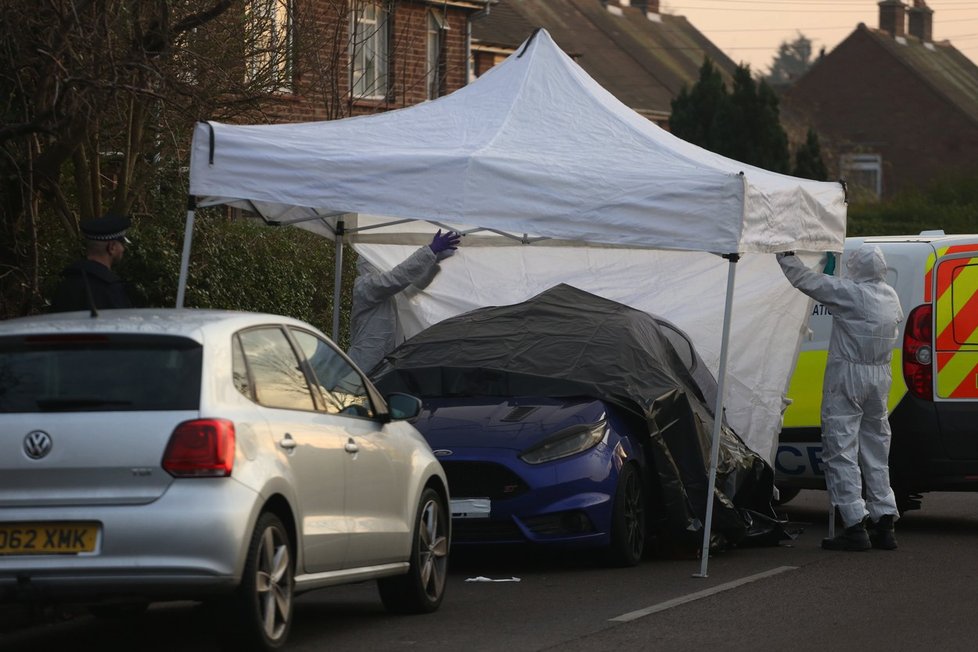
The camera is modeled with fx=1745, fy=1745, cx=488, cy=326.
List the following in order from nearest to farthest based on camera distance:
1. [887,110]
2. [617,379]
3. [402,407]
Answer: [402,407]
[617,379]
[887,110]

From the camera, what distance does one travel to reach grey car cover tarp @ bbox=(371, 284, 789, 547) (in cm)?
1104

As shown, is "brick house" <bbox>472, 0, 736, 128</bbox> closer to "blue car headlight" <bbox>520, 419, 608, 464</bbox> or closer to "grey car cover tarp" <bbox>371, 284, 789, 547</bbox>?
"grey car cover tarp" <bbox>371, 284, 789, 547</bbox>

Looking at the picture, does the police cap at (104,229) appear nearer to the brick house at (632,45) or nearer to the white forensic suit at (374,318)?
the white forensic suit at (374,318)

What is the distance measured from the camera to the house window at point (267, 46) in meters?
15.2

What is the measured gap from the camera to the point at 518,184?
10641mm

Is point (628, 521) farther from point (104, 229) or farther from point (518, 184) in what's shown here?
point (104, 229)

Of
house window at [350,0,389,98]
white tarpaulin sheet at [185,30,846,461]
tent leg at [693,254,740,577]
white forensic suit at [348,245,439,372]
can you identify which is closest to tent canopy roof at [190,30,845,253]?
white tarpaulin sheet at [185,30,846,461]

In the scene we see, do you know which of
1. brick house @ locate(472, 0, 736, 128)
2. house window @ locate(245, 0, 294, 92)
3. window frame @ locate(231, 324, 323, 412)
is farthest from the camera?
brick house @ locate(472, 0, 736, 128)

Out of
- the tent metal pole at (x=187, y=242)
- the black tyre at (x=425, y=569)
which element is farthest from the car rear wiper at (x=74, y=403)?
the tent metal pole at (x=187, y=242)

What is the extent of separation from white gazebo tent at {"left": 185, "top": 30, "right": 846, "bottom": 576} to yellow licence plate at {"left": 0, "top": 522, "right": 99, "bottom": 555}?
3951mm

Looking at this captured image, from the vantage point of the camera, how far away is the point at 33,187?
14.4 m

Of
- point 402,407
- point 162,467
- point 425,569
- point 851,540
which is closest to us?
point 162,467

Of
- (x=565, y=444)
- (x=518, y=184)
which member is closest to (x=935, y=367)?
(x=565, y=444)

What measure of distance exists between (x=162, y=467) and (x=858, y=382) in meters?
6.58
